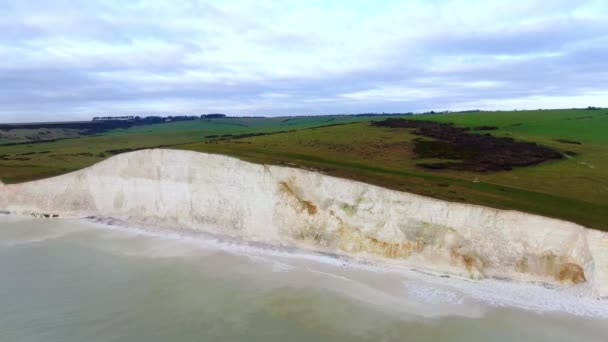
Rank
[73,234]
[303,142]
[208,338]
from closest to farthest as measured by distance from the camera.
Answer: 1. [208,338]
2. [73,234]
3. [303,142]

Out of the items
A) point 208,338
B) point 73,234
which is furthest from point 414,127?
point 208,338

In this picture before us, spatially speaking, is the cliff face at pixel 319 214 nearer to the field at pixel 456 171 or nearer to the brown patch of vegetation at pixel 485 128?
the field at pixel 456 171

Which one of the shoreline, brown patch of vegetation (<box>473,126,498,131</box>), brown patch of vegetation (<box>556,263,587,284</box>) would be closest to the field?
brown patch of vegetation (<box>473,126,498,131</box>)

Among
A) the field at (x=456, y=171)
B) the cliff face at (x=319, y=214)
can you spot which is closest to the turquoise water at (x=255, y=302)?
the cliff face at (x=319, y=214)

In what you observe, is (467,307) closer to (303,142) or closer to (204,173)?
(204,173)

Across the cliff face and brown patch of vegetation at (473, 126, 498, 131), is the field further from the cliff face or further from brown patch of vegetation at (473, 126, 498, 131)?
the cliff face
